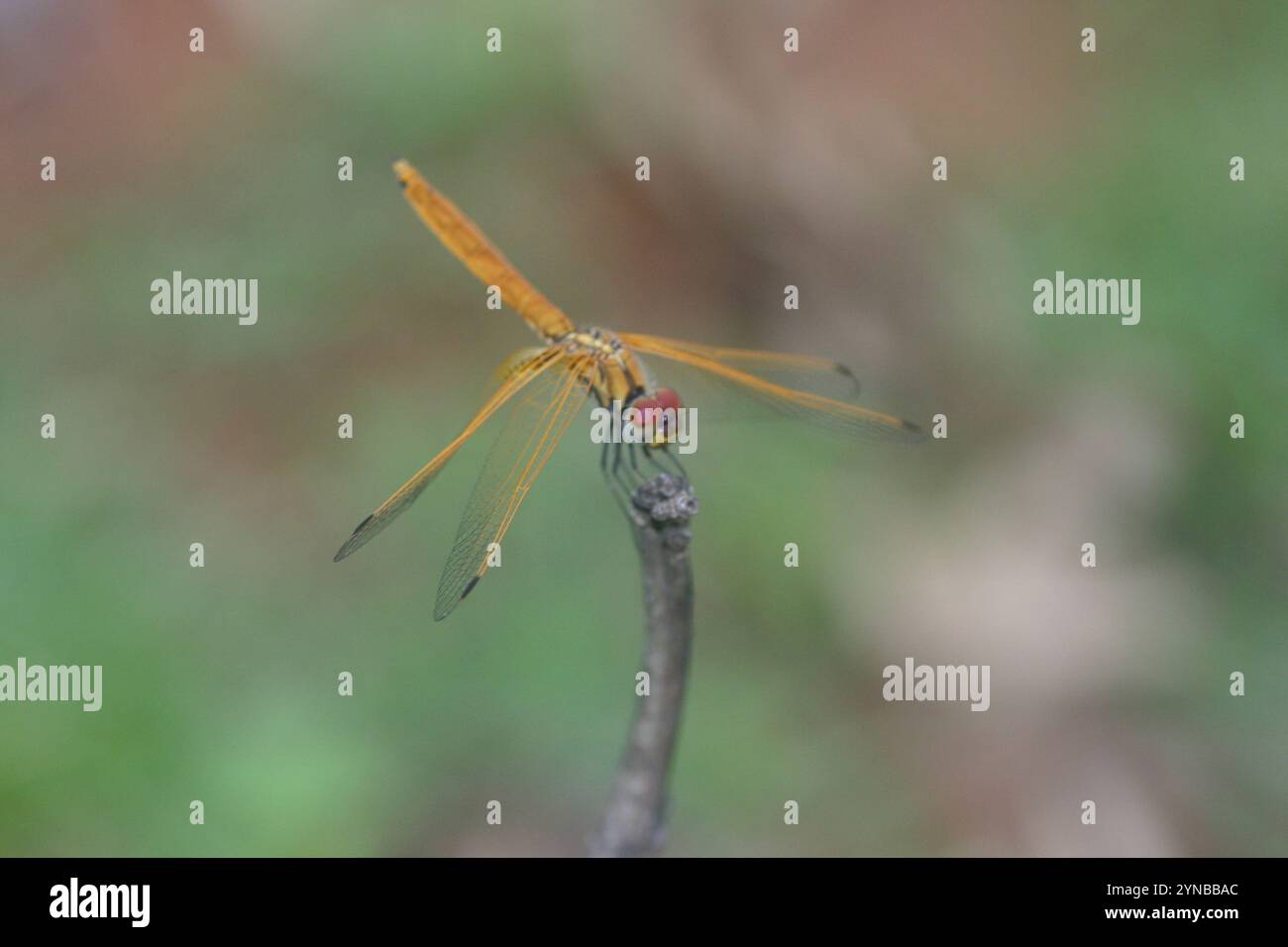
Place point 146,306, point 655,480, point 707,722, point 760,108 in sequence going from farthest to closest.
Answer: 1. point 760,108
2. point 146,306
3. point 707,722
4. point 655,480

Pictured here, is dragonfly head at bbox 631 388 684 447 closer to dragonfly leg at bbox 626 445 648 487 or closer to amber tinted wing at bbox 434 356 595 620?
dragonfly leg at bbox 626 445 648 487

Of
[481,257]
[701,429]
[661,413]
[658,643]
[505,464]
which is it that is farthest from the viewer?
[701,429]

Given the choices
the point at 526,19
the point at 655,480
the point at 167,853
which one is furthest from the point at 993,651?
the point at 526,19

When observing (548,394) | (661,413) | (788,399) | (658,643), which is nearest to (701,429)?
(788,399)

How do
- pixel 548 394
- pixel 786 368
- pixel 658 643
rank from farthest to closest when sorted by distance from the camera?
pixel 786 368 < pixel 548 394 < pixel 658 643

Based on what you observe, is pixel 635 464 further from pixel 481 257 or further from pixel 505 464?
pixel 481 257

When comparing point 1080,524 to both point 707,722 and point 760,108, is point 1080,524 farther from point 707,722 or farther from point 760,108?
point 760,108
